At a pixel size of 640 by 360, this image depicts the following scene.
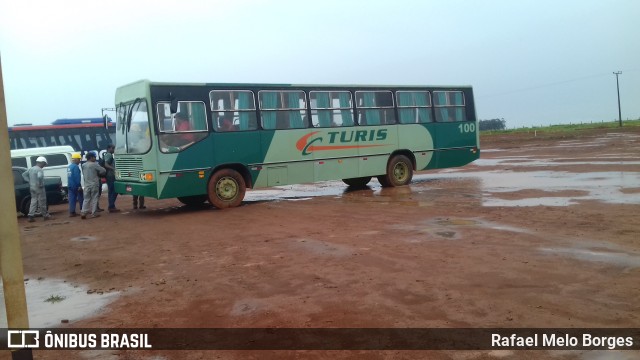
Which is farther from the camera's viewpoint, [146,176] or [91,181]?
[91,181]

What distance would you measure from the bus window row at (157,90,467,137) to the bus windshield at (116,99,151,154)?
433 millimetres

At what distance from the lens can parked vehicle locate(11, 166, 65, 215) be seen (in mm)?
14938

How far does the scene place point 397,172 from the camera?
55.8ft

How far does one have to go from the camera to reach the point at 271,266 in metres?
6.73

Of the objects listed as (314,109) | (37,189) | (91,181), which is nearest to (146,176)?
(91,181)

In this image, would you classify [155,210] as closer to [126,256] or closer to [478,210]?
[126,256]

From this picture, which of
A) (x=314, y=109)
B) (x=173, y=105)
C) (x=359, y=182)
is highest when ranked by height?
(x=173, y=105)

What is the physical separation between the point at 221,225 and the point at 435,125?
9599mm

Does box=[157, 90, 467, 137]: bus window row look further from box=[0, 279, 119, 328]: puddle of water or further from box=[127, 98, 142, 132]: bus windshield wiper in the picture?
box=[0, 279, 119, 328]: puddle of water

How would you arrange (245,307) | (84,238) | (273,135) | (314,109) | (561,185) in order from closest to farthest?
(245,307)
(84,238)
(273,135)
(561,185)
(314,109)

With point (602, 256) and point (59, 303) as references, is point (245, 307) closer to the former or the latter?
point (59, 303)

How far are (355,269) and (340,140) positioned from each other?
30.4ft

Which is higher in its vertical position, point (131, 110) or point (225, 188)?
point (131, 110)

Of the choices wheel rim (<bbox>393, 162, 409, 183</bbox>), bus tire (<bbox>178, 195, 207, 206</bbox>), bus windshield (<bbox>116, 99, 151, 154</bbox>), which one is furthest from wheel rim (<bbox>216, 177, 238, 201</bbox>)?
wheel rim (<bbox>393, 162, 409, 183</bbox>)
